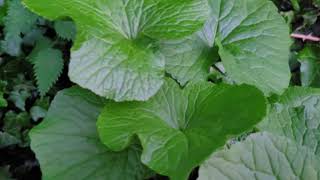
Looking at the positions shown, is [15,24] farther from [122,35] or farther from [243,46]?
[243,46]

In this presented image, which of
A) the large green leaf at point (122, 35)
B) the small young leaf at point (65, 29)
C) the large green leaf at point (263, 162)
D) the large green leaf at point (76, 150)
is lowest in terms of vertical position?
the large green leaf at point (76, 150)

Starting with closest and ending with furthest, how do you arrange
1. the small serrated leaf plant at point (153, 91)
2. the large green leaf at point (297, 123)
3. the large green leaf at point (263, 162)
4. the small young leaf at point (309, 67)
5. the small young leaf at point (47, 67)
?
the large green leaf at point (263, 162) < the small serrated leaf plant at point (153, 91) < the large green leaf at point (297, 123) < the small young leaf at point (47, 67) < the small young leaf at point (309, 67)

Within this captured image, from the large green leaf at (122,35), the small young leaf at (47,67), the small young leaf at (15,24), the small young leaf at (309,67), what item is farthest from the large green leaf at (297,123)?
the small young leaf at (15,24)

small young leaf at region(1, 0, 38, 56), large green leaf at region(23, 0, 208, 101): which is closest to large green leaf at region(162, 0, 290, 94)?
large green leaf at region(23, 0, 208, 101)

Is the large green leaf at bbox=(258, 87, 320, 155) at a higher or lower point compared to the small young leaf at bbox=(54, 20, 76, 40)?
lower

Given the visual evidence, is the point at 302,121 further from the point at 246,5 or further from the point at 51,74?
the point at 51,74

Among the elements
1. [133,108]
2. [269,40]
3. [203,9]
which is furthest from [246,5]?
[133,108]

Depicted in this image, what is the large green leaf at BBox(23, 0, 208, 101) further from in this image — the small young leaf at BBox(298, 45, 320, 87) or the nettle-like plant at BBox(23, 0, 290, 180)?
the small young leaf at BBox(298, 45, 320, 87)

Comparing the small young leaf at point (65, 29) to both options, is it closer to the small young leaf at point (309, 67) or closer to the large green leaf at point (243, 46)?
the large green leaf at point (243, 46)
